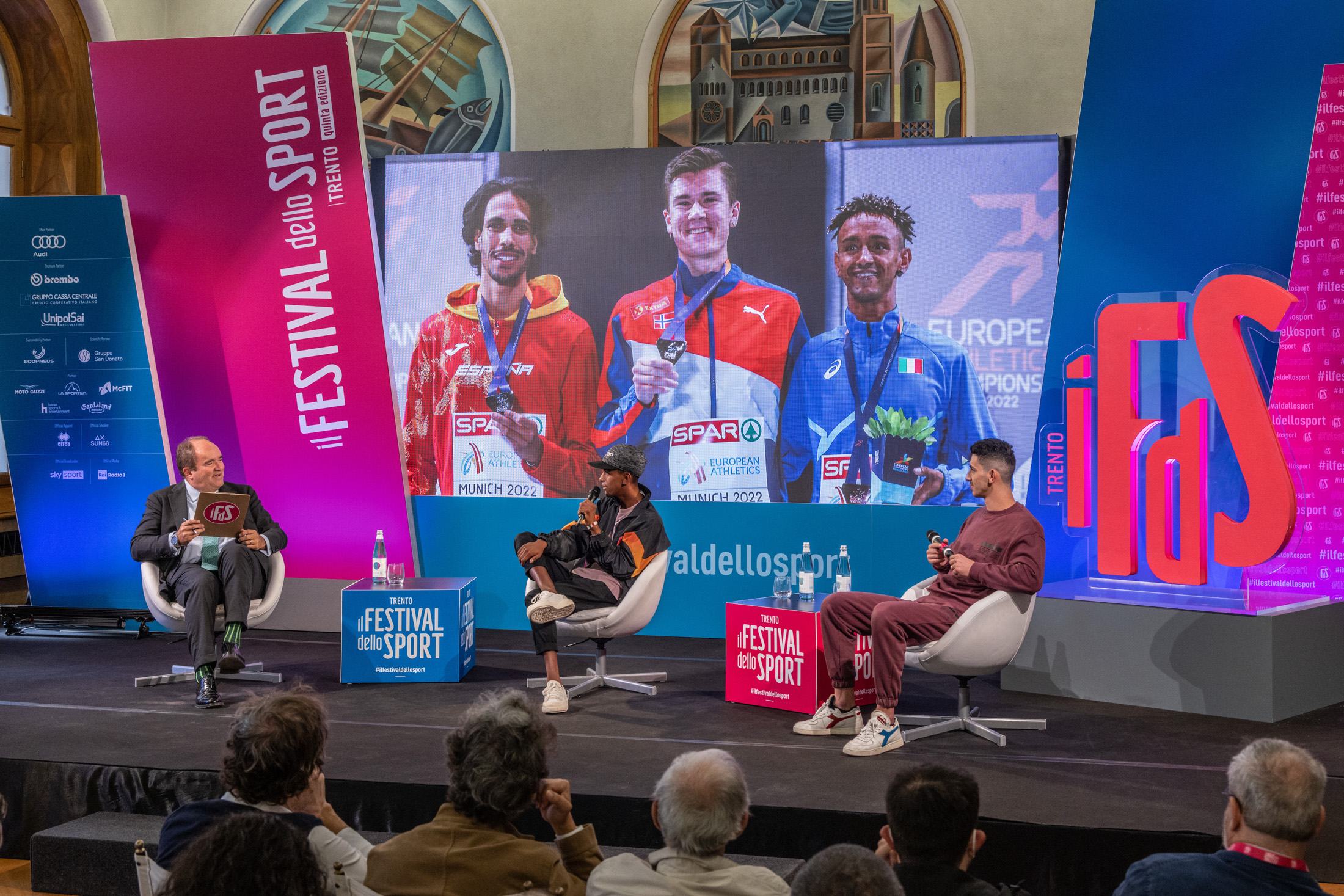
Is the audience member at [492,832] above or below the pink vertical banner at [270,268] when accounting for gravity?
below

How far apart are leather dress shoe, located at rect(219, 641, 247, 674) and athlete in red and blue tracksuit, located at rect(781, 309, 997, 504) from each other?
10.2 feet

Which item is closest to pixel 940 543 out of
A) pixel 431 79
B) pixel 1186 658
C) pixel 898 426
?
pixel 1186 658

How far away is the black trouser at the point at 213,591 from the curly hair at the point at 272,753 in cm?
304

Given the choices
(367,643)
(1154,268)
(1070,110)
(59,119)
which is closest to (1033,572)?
(1154,268)

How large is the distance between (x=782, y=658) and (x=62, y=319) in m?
4.44

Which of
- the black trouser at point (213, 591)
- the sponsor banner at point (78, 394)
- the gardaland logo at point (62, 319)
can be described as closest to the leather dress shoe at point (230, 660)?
the black trouser at point (213, 591)

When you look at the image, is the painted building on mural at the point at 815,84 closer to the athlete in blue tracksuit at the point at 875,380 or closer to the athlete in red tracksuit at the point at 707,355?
the athlete in red tracksuit at the point at 707,355

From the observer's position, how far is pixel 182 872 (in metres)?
1.39

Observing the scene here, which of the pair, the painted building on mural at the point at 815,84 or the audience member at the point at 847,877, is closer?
the audience member at the point at 847,877

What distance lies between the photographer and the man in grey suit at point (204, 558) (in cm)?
498

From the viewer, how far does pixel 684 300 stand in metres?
6.95

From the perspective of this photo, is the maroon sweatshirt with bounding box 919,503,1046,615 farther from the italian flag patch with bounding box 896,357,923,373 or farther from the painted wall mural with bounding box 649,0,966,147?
the painted wall mural with bounding box 649,0,966,147

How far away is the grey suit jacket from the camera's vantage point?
5.19 metres

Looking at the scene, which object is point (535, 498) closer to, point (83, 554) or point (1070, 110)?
point (83, 554)
